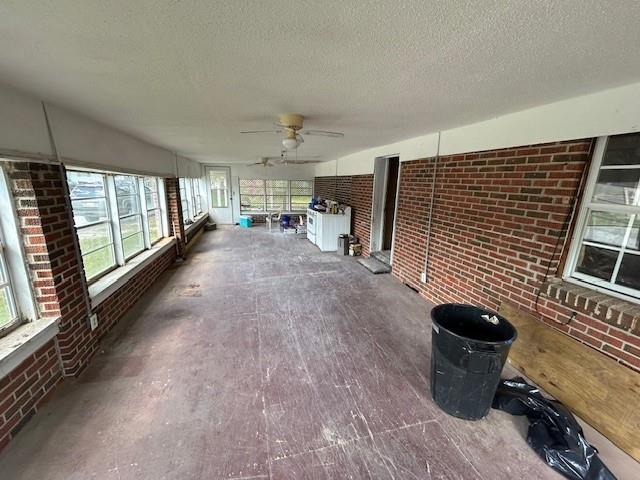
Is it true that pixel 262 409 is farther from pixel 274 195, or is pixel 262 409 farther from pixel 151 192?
pixel 274 195

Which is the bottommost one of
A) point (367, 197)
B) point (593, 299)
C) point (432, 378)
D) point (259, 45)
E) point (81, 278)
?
point (432, 378)

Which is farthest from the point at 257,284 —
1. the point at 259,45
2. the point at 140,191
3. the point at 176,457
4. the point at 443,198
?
the point at 259,45

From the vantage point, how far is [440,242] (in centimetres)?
338

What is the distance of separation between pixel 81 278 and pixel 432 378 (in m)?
3.06

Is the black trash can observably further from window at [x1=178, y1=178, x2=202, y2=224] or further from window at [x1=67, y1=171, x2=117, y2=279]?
window at [x1=178, y1=178, x2=202, y2=224]

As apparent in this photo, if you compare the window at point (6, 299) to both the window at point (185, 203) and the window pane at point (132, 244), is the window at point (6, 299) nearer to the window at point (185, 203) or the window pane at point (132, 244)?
the window pane at point (132, 244)

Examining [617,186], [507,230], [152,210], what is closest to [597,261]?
[617,186]

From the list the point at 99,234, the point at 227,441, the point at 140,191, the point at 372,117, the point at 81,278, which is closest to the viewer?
the point at 227,441

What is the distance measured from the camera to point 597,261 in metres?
1.95

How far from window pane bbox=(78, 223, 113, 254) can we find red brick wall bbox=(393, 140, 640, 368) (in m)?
4.02

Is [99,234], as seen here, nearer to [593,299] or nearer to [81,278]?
[81,278]

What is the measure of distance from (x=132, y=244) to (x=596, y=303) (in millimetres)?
5030

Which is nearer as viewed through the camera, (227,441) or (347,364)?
(227,441)

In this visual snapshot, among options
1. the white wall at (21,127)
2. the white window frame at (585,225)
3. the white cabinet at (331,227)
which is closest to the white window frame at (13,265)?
the white wall at (21,127)
